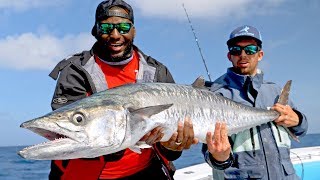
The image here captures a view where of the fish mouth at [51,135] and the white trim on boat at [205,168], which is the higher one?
the fish mouth at [51,135]

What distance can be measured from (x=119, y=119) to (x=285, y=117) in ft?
6.69

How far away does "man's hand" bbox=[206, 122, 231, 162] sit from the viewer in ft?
12.1

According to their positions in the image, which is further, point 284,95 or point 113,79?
point 284,95

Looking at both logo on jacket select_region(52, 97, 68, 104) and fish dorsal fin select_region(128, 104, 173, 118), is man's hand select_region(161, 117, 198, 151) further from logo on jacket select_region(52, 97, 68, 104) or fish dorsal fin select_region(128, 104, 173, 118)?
logo on jacket select_region(52, 97, 68, 104)

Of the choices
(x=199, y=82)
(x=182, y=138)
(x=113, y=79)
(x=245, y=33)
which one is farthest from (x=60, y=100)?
(x=245, y=33)

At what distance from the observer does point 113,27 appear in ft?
12.0

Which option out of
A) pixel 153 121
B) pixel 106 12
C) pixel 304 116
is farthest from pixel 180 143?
pixel 304 116

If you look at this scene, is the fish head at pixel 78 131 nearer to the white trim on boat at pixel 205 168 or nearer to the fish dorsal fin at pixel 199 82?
the fish dorsal fin at pixel 199 82

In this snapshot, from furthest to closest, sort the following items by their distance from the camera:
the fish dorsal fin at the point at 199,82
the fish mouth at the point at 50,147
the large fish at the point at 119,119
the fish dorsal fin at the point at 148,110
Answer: the fish dorsal fin at the point at 199,82
the fish dorsal fin at the point at 148,110
the large fish at the point at 119,119
the fish mouth at the point at 50,147

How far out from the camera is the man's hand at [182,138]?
345cm

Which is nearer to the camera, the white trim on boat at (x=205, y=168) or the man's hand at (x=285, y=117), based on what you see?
the man's hand at (x=285, y=117)

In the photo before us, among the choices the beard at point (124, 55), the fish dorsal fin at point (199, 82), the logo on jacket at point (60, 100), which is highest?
the beard at point (124, 55)

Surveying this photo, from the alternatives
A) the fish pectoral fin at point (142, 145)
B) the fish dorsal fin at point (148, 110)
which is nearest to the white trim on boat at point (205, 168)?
the fish pectoral fin at point (142, 145)

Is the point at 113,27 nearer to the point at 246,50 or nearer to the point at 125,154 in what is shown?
the point at 125,154
